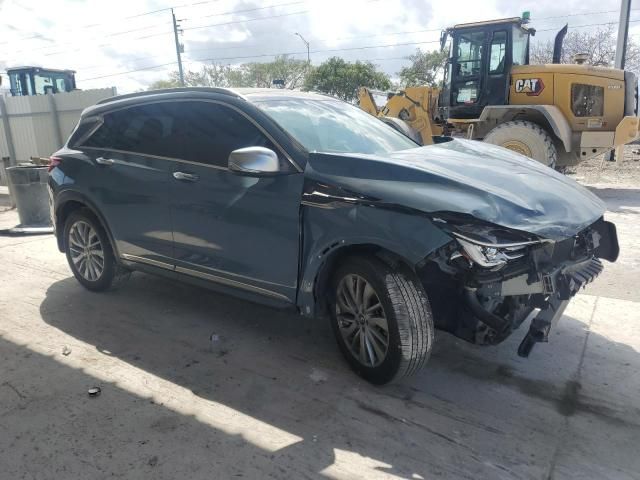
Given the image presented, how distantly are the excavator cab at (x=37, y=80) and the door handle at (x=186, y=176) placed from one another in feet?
58.7

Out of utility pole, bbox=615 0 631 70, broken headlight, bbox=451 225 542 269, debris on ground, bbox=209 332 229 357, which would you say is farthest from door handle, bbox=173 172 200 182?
utility pole, bbox=615 0 631 70

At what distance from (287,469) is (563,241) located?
2.02 metres

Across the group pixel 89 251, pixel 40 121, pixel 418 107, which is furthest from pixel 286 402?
pixel 40 121

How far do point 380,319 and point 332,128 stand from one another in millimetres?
1539

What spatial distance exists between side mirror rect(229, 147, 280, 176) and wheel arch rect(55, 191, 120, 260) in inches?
76.6

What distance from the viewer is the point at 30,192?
27.3ft

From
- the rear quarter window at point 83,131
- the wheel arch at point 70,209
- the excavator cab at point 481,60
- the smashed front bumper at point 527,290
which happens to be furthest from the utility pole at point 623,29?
the wheel arch at point 70,209

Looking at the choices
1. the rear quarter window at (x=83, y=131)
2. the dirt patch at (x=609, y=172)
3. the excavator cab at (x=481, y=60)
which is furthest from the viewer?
the dirt patch at (x=609, y=172)

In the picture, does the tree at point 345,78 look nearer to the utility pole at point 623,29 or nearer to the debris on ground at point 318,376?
the utility pole at point 623,29

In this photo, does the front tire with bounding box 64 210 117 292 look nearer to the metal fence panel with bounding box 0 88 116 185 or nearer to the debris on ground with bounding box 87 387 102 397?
the debris on ground with bounding box 87 387 102 397

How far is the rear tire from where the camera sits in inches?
394

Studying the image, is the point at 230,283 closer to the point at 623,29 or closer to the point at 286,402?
the point at 286,402

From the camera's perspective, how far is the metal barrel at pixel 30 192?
325 inches

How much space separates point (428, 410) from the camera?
10.3 feet
